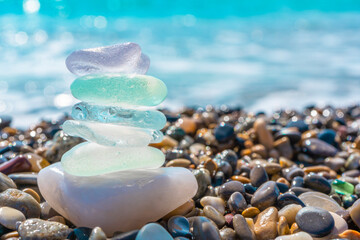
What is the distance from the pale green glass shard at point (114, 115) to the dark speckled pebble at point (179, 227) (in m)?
0.49

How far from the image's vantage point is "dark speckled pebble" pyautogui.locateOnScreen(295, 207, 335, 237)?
69.0 inches

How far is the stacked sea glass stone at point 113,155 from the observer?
178cm

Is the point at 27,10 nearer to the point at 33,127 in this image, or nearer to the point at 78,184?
the point at 33,127

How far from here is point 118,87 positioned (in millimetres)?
1823

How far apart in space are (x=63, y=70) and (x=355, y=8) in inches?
954

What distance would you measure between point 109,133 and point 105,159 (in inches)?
5.1

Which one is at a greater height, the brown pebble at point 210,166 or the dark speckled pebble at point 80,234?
the dark speckled pebble at point 80,234

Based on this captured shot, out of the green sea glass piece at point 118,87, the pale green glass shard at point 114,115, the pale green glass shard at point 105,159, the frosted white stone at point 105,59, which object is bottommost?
the pale green glass shard at point 105,159

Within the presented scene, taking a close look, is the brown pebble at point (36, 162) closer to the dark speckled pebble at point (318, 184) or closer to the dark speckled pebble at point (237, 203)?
the dark speckled pebble at point (237, 203)

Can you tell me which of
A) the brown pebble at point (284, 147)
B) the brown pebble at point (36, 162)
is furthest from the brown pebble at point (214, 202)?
the brown pebble at point (284, 147)

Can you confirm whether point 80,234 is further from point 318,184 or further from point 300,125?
point 300,125

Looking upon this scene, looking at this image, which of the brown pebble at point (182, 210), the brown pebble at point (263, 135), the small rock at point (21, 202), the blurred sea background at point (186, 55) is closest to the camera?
the small rock at point (21, 202)

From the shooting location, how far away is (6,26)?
15555 millimetres

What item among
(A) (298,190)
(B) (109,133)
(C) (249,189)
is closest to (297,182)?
(A) (298,190)
